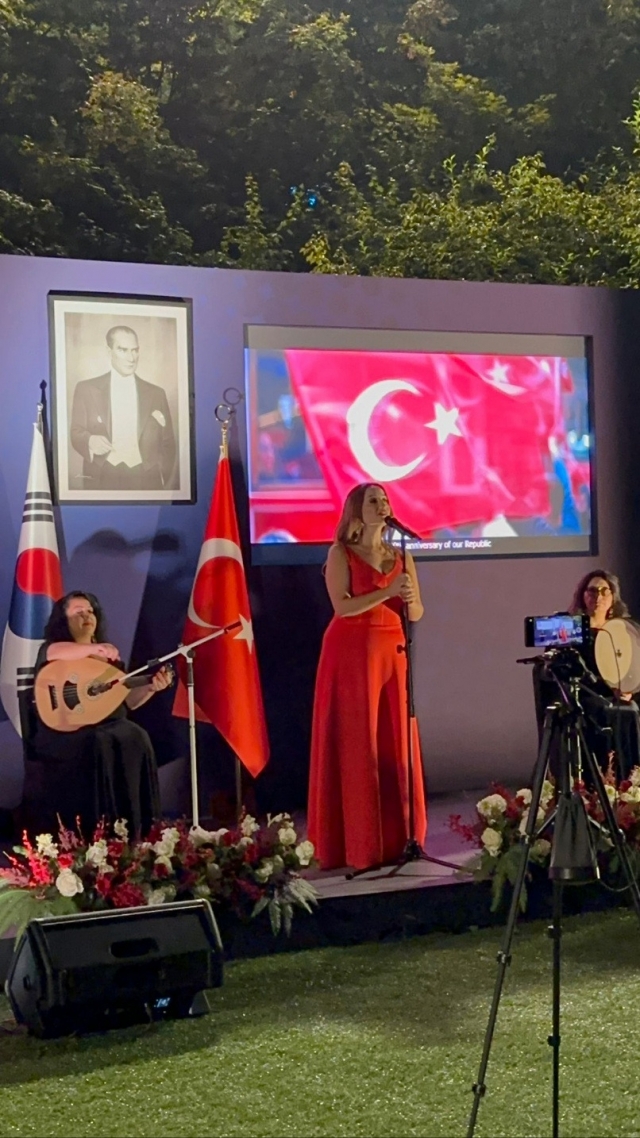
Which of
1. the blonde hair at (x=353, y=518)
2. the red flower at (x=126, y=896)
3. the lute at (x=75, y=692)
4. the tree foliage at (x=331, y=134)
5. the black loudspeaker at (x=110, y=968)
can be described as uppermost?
the tree foliage at (x=331, y=134)

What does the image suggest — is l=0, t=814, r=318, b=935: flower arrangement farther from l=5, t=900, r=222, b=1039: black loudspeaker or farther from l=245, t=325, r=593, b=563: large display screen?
l=245, t=325, r=593, b=563: large display screen

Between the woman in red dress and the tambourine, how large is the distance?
2.96 feet

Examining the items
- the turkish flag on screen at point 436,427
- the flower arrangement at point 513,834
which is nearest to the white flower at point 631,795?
the flower arrangement at point 513,834

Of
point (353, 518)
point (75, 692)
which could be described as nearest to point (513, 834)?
point (353, 518)

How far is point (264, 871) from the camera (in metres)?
4.23

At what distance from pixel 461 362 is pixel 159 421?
1.46m

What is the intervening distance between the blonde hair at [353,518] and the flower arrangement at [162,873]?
1212mm

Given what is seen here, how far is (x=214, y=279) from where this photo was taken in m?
5.52

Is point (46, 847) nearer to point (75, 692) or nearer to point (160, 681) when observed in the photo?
point (75, 692)

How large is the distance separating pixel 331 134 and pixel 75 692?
30.2 ft

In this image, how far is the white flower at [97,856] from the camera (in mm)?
3979

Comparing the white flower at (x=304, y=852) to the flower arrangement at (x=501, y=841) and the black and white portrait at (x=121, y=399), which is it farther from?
the black and white portrait at (x=121, y=399)

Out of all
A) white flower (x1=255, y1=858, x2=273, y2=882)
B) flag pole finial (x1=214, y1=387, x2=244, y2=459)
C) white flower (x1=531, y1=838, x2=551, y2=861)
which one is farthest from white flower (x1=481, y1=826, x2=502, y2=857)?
flag pole finial (x1=214, y1=387, x2=244, y2=459)

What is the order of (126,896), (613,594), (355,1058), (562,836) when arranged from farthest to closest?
(613,594) < (126,896) < (355,1058) < (562,836)
